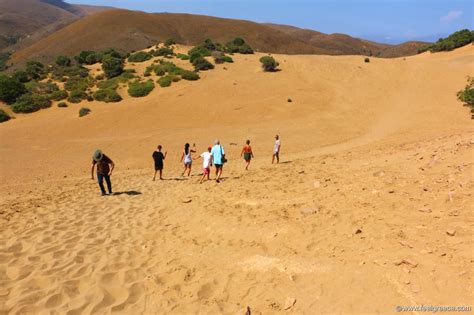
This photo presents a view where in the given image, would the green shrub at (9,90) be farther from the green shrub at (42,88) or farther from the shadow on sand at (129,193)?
the shadow on sand at (129,193)

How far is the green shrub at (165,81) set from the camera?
32.5 meters

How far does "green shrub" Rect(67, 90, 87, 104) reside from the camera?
30812mm

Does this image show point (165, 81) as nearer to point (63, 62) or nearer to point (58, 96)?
point (58, 96)

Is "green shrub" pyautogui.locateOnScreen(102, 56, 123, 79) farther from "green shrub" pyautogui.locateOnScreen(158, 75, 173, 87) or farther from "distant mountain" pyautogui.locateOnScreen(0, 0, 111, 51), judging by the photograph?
"distant mountain" pyautogui.locateOnScreen(0, 0, 111, 51)

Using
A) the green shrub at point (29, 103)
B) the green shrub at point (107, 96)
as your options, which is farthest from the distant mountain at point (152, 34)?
the green shrub at point (29, 103)

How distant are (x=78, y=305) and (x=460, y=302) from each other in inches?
189

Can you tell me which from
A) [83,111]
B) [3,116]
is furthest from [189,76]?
[3,116]

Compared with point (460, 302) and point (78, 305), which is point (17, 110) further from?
point (460, 302)

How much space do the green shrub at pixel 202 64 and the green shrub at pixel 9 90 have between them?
46.8ft

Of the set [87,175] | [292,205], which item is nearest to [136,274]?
[292,205]

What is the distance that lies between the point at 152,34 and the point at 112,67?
3860cm

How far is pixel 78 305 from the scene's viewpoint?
220 inches

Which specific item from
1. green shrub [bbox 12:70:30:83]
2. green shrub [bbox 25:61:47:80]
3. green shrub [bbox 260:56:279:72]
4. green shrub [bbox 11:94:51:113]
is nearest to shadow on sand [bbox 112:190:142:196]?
green shrub [bbox 11:94:51:113]

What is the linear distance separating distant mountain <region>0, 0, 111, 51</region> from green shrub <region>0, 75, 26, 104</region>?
59.7 metres
